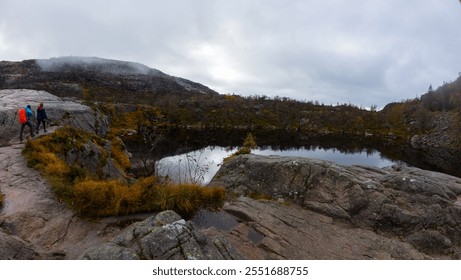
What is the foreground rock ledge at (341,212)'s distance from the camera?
425 inches

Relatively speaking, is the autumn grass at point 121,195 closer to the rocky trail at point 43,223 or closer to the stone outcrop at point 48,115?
the rocky trail at point 43,223

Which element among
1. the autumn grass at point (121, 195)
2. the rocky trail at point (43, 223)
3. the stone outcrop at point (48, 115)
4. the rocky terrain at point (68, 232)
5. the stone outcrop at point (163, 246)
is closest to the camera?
the stone outcrop at point (163, 246)

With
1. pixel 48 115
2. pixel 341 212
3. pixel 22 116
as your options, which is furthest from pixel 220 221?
pixel 48 115

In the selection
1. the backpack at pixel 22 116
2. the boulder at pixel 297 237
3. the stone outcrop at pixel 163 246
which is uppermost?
the backpack at pixel 22 116

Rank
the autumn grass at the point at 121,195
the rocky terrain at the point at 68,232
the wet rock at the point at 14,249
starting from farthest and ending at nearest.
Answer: the autumn grass at the point at 121,195 → the wet rock at the point at 14,249 → the rocky terrain at the point at 68,232

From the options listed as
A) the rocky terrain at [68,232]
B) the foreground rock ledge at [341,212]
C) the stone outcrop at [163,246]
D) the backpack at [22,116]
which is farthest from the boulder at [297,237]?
the backpack at [22,116]

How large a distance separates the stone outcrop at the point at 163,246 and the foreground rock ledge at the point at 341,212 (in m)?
1.89

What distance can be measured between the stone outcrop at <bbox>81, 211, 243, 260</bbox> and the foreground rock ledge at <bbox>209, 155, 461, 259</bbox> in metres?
1.89

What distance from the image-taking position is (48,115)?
1096 inches

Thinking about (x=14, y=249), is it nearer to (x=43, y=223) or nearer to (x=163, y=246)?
(x=43, y=223)

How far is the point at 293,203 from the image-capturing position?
14.4 meters

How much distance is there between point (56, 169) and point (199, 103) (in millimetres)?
113856

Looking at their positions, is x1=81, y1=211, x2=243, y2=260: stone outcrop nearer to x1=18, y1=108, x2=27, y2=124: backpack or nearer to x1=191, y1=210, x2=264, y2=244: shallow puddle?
x1=191, y1=210, x2=264, y2=244: shallow puddle

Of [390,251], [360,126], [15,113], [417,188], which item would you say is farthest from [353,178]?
[360,126]
